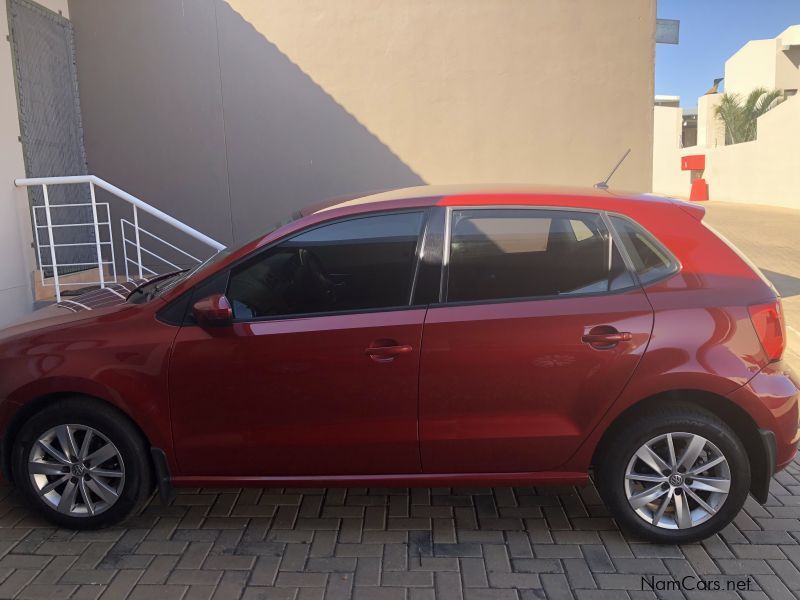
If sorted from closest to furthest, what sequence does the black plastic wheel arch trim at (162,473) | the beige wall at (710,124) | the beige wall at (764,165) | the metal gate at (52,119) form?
the black plastic wheel arch trim at (162,473), the metal gate at (52,119), the beige wall at (764,165), the beige wall at (710,124)

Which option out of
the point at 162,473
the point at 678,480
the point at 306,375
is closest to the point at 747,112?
the point at 678,480

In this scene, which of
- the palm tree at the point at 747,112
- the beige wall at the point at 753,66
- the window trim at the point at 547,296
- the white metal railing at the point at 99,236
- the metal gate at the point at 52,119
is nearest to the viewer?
the window trim at the point at 547,296

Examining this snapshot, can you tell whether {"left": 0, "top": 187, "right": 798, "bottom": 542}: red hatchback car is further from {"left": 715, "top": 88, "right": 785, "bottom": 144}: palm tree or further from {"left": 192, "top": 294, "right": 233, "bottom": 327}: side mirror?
{"left": 715, "top": 88, "right": 785, "bottom": 144}: palm tree

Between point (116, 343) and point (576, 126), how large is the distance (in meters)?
6.50

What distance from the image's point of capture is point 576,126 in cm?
835

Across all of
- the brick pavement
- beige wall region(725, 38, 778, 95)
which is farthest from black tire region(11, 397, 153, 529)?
beige wall region(725, 38, 778, 95)

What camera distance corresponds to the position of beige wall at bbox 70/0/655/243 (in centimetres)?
806

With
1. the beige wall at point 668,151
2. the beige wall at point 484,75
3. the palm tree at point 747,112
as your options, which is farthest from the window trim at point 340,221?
the beige wall at point 668,151

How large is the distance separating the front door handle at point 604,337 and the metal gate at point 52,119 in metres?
5.11

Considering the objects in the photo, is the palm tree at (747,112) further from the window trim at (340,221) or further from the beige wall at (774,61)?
the window trim at (340,221)

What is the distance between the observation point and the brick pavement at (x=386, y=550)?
10.0ft

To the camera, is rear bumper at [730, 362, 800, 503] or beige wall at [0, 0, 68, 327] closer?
rear bumper at [730, 362, 800, 503]

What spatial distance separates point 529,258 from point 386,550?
1.60 meters

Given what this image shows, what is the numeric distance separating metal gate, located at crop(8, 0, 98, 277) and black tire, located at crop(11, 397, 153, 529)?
342 centimetres
